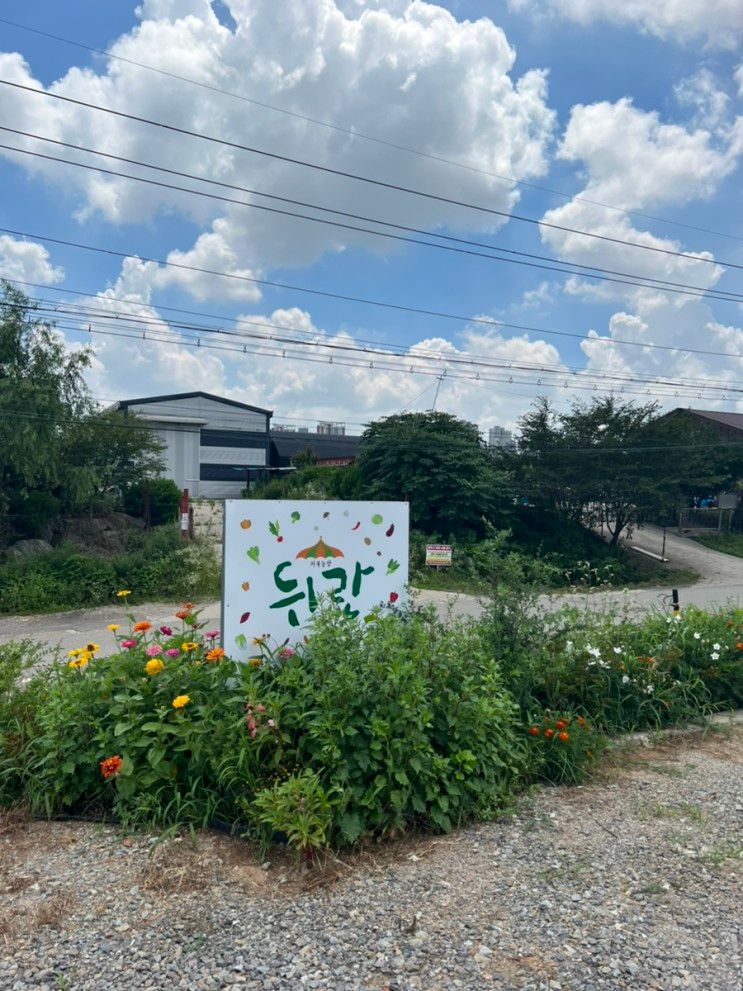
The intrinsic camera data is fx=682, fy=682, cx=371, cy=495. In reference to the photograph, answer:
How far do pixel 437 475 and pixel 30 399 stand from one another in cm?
1007

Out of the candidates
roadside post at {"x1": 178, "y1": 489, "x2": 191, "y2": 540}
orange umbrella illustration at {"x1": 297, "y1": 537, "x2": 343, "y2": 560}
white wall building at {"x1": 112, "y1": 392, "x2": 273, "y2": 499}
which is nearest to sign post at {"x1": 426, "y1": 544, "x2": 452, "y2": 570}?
roadside post at {"x1": 178, "y1": 489, "x2": 191, "y2": 540}

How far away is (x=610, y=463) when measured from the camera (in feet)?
65.6

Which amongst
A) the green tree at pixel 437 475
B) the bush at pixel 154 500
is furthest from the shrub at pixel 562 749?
the bush at pixel 154 500

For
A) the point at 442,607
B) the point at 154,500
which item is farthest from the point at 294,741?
the point at 154,500

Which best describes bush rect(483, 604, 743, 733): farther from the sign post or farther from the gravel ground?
the sign post

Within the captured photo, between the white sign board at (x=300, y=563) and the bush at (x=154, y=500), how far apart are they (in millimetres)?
15483

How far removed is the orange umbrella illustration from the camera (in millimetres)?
3992

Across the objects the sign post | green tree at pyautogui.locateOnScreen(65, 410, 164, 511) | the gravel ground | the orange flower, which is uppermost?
green tree at pyautogui.locateOnScreen(65, 410, 164, 511)

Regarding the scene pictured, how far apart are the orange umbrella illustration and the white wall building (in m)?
37.9

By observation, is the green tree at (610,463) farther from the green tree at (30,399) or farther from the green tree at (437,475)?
the green tree at (30,399)

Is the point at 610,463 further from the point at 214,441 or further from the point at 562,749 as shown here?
the point at 214,441

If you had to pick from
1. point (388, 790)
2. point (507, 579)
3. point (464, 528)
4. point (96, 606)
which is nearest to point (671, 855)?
point (388, 790)

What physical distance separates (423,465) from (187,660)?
51.6 feet

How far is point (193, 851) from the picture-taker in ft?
8.84
